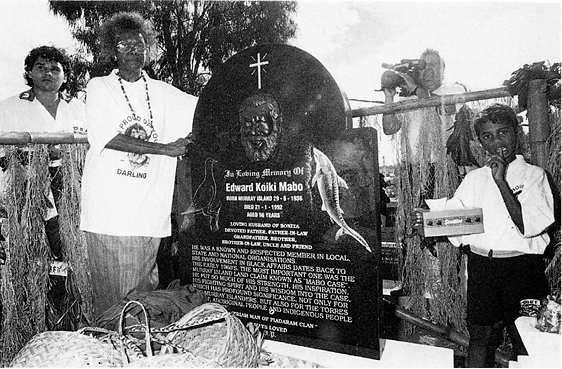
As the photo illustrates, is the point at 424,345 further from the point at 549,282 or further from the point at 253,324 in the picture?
the point at 253,324

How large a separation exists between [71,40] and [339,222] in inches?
100

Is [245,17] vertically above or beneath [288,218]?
above

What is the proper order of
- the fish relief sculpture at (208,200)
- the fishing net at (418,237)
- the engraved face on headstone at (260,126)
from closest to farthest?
the fishing net at (418,237) → the engraved face on headstone at (260,126) → the fish relief sculpture at (208,200)

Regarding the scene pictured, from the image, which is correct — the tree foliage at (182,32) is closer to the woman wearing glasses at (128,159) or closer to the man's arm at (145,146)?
the woman wearing glasses at (128,159)

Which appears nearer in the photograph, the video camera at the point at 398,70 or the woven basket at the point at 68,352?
the woven basket at the point at 68,352

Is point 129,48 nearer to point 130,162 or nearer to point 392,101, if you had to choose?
point 130,162

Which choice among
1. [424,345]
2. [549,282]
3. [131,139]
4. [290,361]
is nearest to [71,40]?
[131,139]

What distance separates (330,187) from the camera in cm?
310

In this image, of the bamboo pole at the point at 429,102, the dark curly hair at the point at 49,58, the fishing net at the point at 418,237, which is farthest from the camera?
the dark curly hair at the point at 49,58

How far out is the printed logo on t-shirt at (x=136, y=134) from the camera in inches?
142

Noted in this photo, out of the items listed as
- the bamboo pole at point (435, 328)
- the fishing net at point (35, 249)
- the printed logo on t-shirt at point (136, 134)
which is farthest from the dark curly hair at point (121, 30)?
the bamboo pole at point (435, 328)

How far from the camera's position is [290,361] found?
3.23 m

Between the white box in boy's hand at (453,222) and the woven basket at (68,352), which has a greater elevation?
the white box in boy's hand at (453,222)

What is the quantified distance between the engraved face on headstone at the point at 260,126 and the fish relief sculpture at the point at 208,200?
336mm
